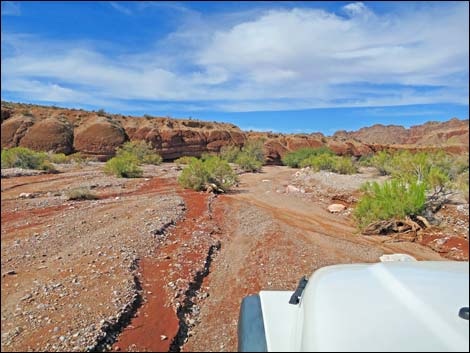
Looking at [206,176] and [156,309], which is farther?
[206,176]

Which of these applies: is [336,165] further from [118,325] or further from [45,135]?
[118,325]

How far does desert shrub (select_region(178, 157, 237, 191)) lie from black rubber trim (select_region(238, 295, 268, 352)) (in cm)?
845

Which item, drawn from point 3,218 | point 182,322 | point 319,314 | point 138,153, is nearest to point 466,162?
point 319,314

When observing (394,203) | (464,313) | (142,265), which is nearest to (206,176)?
(394,203)

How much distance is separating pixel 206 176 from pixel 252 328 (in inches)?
355

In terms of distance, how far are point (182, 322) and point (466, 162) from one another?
187 centimetres

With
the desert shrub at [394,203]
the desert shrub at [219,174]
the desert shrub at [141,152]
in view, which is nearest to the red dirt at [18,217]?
the desert shrub at [394,203]

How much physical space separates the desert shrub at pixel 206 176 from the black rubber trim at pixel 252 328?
845 centimetres

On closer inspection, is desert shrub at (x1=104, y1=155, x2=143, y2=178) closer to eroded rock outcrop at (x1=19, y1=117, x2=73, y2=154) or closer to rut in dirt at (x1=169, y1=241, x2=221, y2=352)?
eroded rock outcrop at (x1=19, y1=117, x2=73, y2=154)

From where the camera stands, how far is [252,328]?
132 cm

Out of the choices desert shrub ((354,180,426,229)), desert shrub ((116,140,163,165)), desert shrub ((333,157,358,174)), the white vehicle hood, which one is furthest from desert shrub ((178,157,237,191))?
desert shrub ((116,140,163,165))

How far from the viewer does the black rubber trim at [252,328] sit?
3.91 feet

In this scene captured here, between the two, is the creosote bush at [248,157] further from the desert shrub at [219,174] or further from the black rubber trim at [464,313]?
the black rubber trim at [464,313]

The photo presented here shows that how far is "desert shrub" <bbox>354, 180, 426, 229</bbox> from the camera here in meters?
3.42
